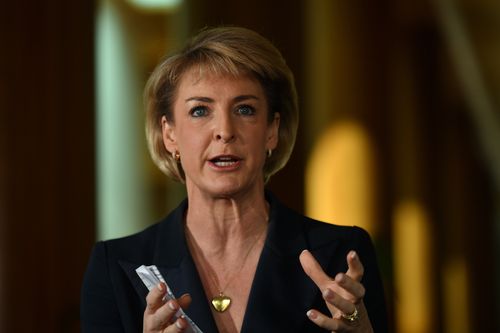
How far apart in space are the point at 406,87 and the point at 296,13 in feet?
13.8

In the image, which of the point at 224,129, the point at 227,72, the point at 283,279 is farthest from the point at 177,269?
the point at 227,72

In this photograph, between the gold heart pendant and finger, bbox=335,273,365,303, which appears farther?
the gold heart pendant

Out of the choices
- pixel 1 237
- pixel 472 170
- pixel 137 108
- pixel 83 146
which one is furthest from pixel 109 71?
pixel 472 170

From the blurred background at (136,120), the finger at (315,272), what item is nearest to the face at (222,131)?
the finger at (315,272)

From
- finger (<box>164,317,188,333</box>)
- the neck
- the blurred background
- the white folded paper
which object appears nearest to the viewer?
finger (<box>164,317,188,333</box>)

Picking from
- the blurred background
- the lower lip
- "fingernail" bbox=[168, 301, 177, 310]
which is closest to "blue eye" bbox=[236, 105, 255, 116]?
the lower lip

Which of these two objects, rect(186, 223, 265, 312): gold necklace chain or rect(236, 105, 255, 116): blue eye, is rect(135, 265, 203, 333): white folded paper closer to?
rect(186, 223, 265, 312): gold necklace chain

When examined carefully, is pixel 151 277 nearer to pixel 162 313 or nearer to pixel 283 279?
pixel 162 313

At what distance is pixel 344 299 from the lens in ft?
5.76

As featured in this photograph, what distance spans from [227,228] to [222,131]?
0.25m

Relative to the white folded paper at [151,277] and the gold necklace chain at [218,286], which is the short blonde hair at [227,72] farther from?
the white folded paper at [151,277]

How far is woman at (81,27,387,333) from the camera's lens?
2010 mm

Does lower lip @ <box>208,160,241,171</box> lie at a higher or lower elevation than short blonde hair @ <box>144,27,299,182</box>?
lower

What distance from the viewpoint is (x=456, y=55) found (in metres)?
7.68
